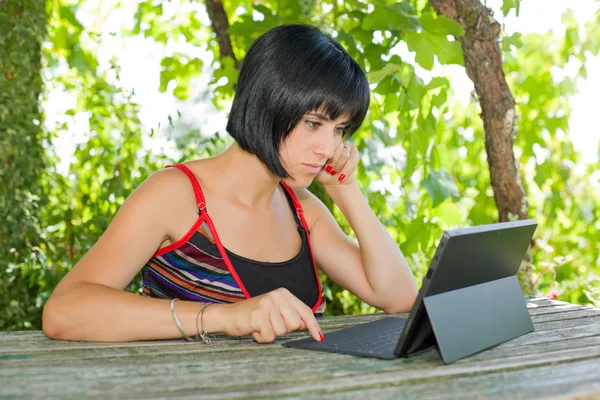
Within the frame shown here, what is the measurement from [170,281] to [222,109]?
2301 mm

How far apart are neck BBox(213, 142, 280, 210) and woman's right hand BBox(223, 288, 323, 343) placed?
549mm

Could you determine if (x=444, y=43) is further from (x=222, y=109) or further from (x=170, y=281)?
(x=222, y=109)

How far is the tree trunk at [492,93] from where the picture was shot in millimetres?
2561

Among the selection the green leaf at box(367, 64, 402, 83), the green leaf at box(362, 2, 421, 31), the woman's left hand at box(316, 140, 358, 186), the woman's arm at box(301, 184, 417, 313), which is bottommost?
the woman's arm at box(301, 184, 417, 313)

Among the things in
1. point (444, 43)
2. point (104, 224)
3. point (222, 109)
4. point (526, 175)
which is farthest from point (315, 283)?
point (526, 175)

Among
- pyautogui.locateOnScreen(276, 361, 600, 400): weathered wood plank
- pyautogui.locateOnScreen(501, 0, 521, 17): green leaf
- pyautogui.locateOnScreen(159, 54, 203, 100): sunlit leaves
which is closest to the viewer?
pyautogui.locateOnScreen(276, 361, 600, 400): weathered wood plank

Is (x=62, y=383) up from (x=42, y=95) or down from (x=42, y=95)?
down

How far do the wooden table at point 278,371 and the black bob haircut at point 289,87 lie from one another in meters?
0.52

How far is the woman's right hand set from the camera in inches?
55.4

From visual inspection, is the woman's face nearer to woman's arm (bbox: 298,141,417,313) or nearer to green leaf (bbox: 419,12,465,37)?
woman's arm (bbox: 298,141,417,313)

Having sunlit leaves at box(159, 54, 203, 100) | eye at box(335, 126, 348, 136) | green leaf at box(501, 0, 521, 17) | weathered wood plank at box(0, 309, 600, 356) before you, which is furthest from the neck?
sunlit leaves at box(159, 54, 203, 100)

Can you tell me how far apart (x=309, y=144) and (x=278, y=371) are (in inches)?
29.5

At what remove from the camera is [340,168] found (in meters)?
2.08

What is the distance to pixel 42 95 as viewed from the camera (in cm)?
298
